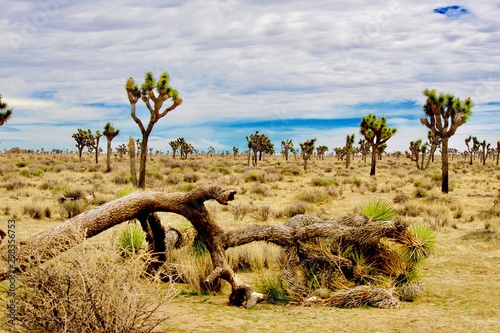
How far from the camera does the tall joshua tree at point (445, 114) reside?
29.1 m

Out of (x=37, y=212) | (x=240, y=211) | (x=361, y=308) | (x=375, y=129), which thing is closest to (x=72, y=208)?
(x=37, y=212)

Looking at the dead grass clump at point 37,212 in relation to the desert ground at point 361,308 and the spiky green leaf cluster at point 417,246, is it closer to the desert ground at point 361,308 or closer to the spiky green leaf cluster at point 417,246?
the desert ground at point 361,308

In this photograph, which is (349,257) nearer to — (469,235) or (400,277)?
(400,277)

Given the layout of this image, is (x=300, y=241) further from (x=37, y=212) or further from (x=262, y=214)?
(x=37, y=212)

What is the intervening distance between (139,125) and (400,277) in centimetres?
1864

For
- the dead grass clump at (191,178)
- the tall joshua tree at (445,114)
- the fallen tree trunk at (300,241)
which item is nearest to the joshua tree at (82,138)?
the dead grass clump at (191,178)

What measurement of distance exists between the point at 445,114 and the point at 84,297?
94.4 feet

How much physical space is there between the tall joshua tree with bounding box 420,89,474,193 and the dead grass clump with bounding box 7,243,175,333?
26869 millimetres

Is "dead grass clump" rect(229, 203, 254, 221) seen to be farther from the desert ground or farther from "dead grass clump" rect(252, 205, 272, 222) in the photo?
"dead grass clump" rect(252, 205, 272, 222)

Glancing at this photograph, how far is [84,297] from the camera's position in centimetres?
448

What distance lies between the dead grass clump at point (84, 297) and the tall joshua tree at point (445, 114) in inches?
1058

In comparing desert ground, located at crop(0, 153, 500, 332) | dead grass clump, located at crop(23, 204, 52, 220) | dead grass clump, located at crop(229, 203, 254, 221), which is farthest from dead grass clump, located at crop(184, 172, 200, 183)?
dead grass clump, located at crop(23, 204, 52, 220)

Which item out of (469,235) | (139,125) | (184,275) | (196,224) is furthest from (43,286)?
(139,125)

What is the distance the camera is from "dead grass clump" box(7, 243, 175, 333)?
4.48 metres
